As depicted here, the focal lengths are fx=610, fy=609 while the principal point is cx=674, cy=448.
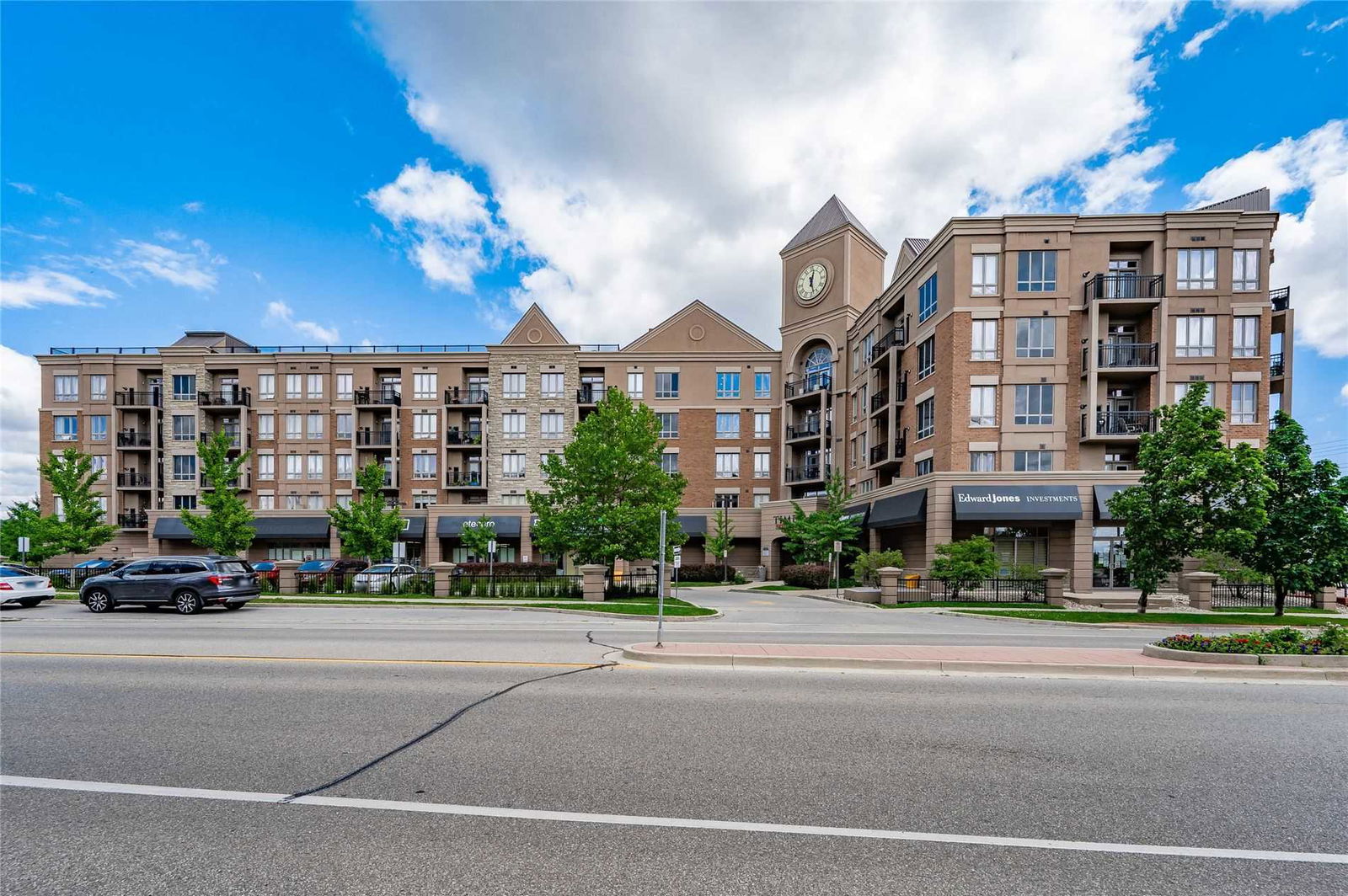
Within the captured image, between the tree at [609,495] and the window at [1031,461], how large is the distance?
16773 mm

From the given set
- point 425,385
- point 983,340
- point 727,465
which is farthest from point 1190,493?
point 425,385

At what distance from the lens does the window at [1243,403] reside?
2942cm

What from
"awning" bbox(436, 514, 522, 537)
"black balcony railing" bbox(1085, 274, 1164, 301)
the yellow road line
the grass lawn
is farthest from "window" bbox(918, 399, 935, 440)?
"awning" bbox(436, 514, 522, 537)

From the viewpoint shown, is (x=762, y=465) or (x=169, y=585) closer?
(x=169, y=585)

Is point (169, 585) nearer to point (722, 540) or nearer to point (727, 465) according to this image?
point (722, 540)

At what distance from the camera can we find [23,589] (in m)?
20.7

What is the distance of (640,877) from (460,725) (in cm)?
361

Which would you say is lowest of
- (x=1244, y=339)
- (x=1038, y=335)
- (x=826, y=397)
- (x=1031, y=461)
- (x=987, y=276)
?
(x=1031, y=461)

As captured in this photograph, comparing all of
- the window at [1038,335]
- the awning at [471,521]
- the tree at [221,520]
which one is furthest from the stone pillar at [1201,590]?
the tree at [221,520]

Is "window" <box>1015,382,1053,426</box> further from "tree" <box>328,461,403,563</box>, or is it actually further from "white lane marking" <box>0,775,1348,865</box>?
"tree" <box>328,461,403,563</box>

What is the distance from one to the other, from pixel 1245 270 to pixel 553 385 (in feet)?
133

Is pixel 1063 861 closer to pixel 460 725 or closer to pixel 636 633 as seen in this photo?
pixel 460 725

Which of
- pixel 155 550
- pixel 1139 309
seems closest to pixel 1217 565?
pixel 1139 309

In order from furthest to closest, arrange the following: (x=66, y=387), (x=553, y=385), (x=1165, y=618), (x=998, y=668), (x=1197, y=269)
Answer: (x=66, y=387)
(x=553, y=385)
(x=1197, y=269)
(x=1165, y=618)
(x=998, y=668)
